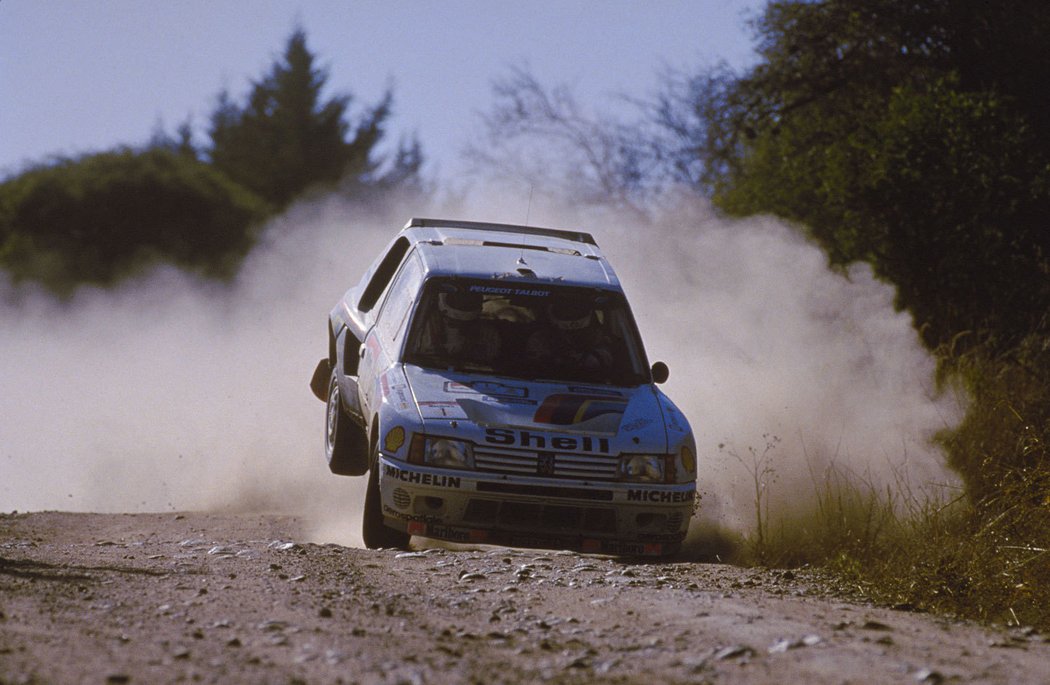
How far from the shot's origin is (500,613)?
239 inches

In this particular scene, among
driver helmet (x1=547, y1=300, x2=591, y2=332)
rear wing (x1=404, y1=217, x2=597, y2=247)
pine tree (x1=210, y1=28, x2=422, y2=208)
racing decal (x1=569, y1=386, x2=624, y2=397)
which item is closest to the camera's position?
racing decal (x1=569, y1=386, x2=624, y2=397)

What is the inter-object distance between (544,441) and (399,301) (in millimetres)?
1976

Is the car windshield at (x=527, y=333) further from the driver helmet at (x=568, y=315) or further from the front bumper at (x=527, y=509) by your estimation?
the front bumper at (x=527, y=509)

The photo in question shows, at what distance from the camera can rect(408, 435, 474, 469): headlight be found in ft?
25.0

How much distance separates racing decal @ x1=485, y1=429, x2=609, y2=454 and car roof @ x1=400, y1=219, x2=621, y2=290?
1.48m

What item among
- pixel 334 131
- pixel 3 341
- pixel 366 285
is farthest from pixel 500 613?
pixel 334 131

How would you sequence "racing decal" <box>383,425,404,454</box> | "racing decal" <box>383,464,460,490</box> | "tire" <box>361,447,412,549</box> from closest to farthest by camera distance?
"racing decal" <box>383,464,460,490</box>, "racing decal" <box>383,425,404,454</box>, "tire" <box>361,447,412,549</box>

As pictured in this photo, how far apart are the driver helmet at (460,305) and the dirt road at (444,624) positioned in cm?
155

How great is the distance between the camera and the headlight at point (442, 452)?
762 cm

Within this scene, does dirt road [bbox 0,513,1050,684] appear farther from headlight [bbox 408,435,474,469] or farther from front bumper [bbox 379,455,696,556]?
headlight [bbox 408,435,474,469]

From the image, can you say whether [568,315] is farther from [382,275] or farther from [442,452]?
[382,275]

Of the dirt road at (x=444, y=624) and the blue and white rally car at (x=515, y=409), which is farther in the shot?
the blue and white rally car at (x=515, y=409)

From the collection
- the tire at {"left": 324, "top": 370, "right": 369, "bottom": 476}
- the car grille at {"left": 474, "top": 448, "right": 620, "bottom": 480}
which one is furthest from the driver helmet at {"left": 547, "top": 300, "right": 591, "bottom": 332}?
the tire at {"left": 324, "top": 370, "right": 369, "bottom": 476}

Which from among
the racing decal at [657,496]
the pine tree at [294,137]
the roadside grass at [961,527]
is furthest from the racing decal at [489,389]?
the pine tree at [294,137]
